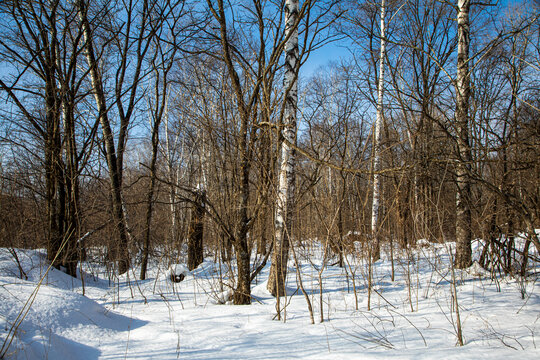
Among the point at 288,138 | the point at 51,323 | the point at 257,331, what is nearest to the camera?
the point at 51,323

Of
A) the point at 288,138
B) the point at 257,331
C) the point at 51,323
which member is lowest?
the point at 257,331

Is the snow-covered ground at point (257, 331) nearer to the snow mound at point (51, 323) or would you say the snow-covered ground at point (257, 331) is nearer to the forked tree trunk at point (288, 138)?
the snow mound at point (51, 323)

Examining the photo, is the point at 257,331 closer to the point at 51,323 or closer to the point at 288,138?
the point at 51,323

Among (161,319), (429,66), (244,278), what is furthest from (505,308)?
(429,66)

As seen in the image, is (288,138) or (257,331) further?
(288,138)

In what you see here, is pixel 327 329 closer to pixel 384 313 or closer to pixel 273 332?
pixel 273 332

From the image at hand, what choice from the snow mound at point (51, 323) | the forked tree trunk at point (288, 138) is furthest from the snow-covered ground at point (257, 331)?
the forked tree trunk at point (288, 138)

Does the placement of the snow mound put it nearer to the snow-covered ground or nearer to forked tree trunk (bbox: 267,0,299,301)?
the snow-covered ground

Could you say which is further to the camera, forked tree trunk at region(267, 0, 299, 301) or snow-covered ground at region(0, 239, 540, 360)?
forked tree trunk at region(267, 0, 299, 301)

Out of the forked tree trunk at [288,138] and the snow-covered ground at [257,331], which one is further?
the forked tree trunk at [288,138]

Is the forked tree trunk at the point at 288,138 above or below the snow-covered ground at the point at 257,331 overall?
above

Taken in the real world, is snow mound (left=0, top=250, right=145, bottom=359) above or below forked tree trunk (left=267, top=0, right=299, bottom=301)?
below

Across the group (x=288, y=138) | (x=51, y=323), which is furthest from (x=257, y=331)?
(x=288, y=138)

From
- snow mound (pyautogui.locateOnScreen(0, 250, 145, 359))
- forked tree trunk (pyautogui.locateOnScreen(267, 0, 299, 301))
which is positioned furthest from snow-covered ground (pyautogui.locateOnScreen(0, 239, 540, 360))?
forked tree trunk (pyautogui.locateOnScreen(267, 0, 299, 301))
